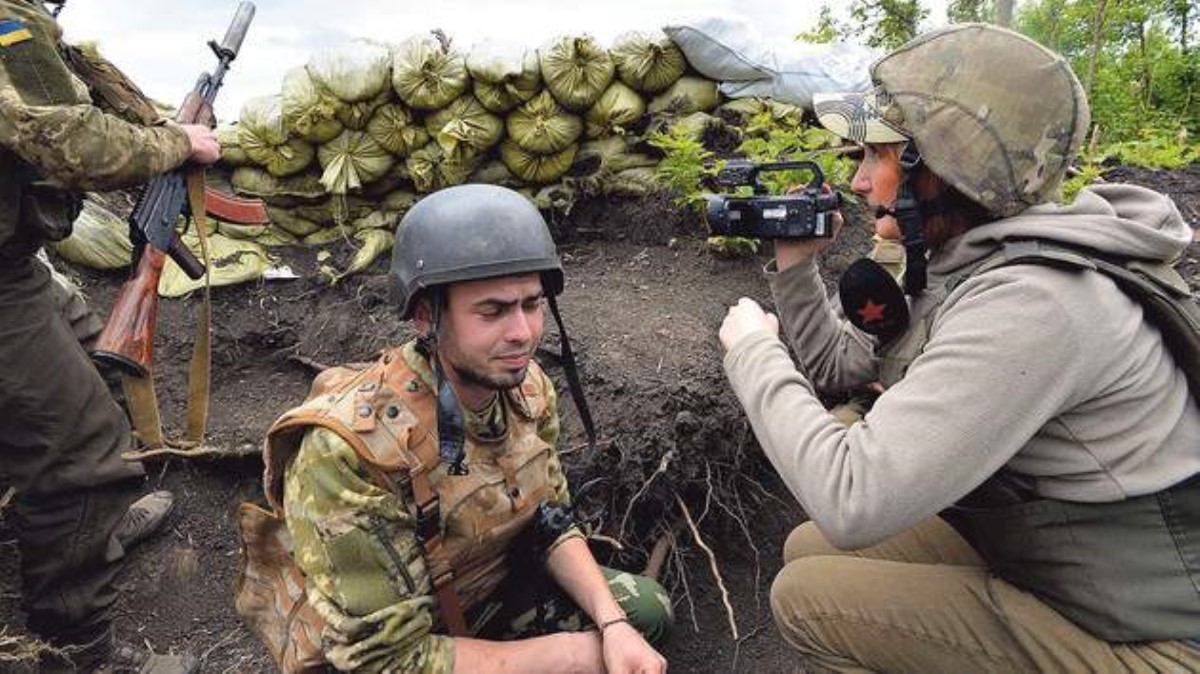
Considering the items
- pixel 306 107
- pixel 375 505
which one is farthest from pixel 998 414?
pixel 306 107

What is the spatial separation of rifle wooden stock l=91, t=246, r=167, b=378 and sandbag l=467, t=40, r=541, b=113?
2.32 m

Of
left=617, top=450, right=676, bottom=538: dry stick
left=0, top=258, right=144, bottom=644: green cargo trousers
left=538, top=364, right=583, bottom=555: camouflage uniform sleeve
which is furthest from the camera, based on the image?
left=617, top=450, right=676, bottom=538: dry stick

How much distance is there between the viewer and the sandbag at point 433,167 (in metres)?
5.25

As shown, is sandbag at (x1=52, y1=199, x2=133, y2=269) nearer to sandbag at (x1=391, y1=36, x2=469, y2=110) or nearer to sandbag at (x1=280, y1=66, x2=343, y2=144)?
sandbag at (x1=280, y1=66, x2=343, y2=144)

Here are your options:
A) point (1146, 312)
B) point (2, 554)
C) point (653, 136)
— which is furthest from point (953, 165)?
point (2, 554)

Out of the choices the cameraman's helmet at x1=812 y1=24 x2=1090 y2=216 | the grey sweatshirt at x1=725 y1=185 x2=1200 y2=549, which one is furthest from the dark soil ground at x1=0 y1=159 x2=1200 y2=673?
the cameraman's helmet at x1=812 y1=24 x2=1090 y2=216

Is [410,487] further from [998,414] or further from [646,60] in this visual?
[646,60]

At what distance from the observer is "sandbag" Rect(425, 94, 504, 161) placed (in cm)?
505

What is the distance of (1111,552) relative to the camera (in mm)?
1829

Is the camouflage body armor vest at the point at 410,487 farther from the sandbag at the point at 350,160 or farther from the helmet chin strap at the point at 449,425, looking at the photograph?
the sandbag at the point at 350,160

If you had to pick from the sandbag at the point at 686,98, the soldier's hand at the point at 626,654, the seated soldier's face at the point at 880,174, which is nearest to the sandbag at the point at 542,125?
the sandbag at the point at 686,98

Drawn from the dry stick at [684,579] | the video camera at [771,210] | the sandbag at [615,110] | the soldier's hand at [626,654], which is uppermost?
the video camera at [771,210]

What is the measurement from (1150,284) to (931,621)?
0.99 meters

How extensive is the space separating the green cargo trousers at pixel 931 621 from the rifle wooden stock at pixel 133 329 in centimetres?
255
